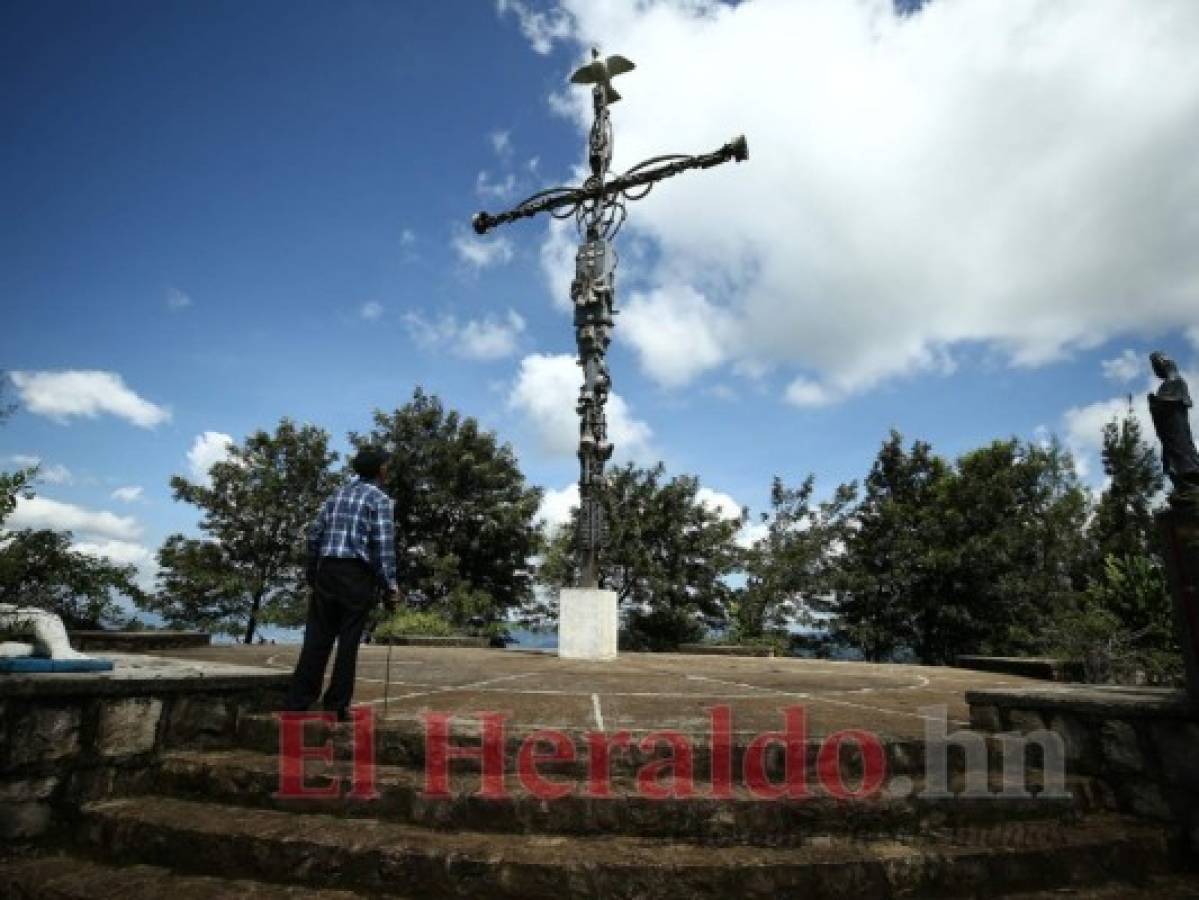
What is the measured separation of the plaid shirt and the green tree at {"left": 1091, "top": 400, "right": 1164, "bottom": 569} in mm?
32103

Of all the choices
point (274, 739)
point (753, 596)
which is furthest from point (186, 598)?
point (274, 739)

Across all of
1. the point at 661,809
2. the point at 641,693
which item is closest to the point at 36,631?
the point at 661,809

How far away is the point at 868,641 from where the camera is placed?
24.3 metres

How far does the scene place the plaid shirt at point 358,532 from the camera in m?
3.92

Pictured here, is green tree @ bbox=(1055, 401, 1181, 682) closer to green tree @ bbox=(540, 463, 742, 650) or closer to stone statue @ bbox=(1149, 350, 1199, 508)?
stone statue @ bbox=(1149, 350, 1199, 508)

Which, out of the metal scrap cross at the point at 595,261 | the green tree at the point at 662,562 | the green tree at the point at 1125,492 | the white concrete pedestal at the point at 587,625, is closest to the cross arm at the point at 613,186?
the metal scrap cross at the point at 595,261

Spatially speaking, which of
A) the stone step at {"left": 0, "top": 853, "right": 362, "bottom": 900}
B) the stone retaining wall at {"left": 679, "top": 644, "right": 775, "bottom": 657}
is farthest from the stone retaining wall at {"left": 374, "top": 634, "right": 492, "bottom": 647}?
the stone step at {"left": 0, "top": 853, "right": 362, "bottom": 900}

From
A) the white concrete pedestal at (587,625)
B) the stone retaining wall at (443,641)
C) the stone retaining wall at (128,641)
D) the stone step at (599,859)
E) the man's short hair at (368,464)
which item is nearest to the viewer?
the stone step at (599,859)

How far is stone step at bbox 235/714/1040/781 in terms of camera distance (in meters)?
3.12

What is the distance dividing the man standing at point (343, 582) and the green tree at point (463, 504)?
1908 cm

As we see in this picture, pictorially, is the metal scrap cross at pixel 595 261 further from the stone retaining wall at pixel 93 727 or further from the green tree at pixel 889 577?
the green tree at pixel 889 577

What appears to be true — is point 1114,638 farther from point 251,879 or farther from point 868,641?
point 868,641

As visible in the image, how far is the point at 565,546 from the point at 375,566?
17.3 meters

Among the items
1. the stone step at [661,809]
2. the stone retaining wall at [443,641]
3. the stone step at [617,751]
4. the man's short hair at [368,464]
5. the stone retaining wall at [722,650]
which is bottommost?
the stone retaining wall at [722,650]
